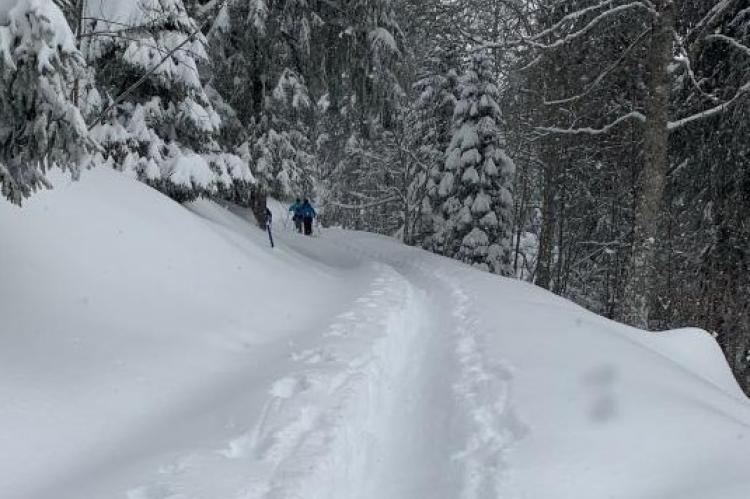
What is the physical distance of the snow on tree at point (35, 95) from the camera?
12.0 feet

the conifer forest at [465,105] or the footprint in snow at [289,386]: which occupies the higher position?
the conifer forest at [465,105]

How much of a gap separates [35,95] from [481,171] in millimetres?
18174

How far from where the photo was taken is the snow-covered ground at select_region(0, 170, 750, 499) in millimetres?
4023

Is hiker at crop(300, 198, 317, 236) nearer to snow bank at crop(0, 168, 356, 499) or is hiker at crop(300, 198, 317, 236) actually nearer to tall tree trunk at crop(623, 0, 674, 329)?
snow bank at crop(0, 168, 356, 499)

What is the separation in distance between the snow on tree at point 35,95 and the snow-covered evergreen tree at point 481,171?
57.5 feet

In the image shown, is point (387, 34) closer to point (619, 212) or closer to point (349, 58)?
point (349, 58)

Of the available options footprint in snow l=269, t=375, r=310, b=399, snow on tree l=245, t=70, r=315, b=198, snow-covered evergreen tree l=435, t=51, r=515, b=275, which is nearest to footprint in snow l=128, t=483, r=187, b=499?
footprint in snow l=269, t=375, r=310, b=399

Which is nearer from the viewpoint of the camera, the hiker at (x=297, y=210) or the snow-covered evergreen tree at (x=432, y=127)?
the hiker at (x=297, y=210)

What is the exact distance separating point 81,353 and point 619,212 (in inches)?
758

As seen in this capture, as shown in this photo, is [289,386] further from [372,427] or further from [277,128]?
[277,128]

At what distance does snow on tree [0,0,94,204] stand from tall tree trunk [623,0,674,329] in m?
7.76

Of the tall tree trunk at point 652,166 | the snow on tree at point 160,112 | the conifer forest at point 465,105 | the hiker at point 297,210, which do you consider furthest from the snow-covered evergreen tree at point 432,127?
the tall tree trunk at point 652,166

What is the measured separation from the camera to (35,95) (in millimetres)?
3844

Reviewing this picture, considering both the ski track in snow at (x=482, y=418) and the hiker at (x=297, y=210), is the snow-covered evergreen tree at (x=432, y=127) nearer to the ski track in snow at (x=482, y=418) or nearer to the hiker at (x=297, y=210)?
the hiker at (x=297, y=210)
